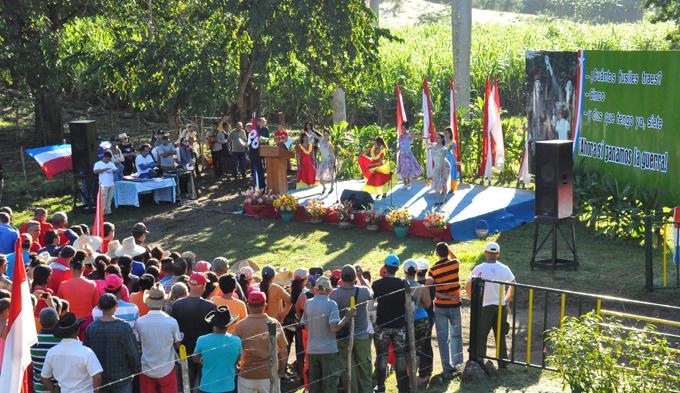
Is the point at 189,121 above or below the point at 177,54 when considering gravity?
below

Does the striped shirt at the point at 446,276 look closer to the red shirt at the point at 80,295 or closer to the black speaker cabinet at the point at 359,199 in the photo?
the red shirt at the point at 80,295

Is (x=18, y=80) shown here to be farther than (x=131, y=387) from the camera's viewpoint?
Yes

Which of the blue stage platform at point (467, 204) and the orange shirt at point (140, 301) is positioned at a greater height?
the orange shirt at point (140, 301)

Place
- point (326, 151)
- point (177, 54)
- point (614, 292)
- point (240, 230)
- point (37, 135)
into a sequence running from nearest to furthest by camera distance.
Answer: point (614, 292), point (240, 230), point (326, 151), point (177, 54), point (37, 135)

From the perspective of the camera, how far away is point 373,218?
747 inches

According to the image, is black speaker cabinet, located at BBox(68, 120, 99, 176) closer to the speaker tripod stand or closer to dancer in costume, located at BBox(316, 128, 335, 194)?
dancer in costume, located at BBox(316, 128, 335, 194)

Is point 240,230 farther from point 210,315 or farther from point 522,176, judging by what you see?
point 210,315

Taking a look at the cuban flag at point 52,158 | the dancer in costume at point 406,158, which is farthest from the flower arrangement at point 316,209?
the cuban flag at point 52,158

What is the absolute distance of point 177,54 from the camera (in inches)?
955

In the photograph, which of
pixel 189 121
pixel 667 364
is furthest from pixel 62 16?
pixel 667 364

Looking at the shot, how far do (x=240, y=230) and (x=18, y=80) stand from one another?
996 cm

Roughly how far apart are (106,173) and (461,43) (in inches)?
406

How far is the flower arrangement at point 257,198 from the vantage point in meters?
20.8

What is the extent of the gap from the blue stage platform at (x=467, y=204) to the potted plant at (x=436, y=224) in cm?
18
